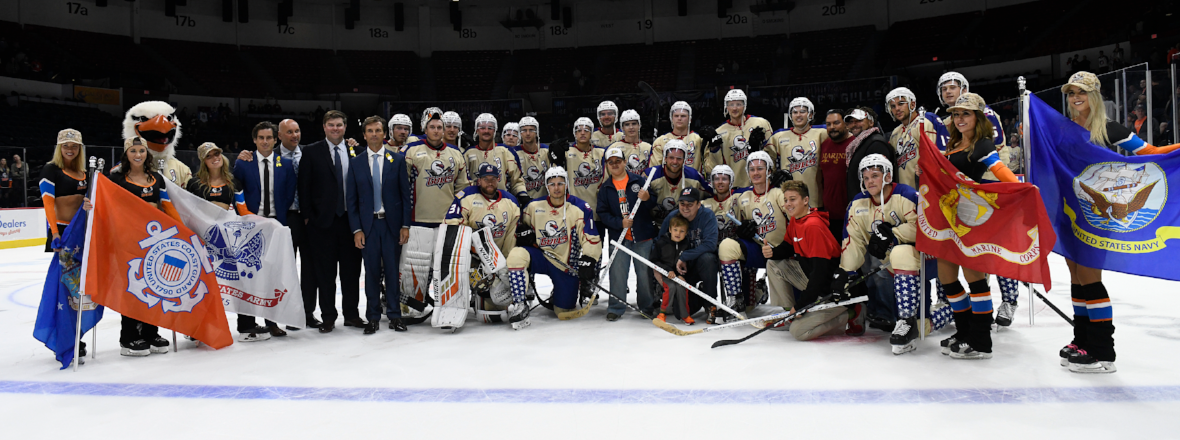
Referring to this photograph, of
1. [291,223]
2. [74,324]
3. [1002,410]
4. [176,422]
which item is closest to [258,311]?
[291,223]

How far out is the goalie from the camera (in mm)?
5125

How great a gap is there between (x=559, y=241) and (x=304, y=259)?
1.90 m

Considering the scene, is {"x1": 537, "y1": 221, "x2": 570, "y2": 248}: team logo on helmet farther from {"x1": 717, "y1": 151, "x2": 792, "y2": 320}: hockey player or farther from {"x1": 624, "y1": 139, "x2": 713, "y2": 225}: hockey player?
{"x1": 717, "y1": 151, "x2": 792, "y2": 320}: hockey player

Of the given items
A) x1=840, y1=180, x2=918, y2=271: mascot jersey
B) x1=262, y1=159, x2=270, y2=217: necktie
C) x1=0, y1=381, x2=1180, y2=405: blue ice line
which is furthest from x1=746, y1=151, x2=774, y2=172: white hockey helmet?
x1=262, y1=159, x2=270, y2=217: necktie

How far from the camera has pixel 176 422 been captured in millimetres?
2947

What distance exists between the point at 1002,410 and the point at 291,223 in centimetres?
450

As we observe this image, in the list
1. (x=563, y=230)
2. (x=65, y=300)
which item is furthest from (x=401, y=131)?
(x=65, y=300)

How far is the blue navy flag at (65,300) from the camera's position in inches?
156

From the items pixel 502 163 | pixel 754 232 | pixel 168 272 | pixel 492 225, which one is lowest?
pixel 168 272

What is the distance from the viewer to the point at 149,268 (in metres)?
4.23

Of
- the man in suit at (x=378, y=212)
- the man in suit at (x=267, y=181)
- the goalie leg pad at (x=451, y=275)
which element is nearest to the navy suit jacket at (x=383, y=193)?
the man in suit at (x=378, y=212)

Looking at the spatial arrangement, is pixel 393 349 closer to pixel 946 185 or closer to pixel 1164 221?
pixel 946 185

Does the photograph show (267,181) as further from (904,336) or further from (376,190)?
(904,336)

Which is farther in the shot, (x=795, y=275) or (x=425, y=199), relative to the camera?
(x=425, y=199)
